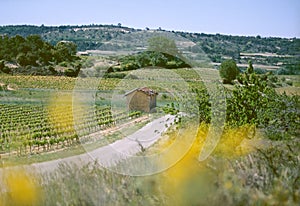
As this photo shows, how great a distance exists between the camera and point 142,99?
2783 cm

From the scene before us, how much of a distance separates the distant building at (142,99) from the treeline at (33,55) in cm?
1930

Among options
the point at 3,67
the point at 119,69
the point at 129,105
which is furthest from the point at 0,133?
the point at 3,67

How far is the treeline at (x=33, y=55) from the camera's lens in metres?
46.9

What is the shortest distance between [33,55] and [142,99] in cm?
2505

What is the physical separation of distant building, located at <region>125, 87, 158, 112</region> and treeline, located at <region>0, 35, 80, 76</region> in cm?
1930

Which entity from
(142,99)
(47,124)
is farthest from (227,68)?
(47,124)

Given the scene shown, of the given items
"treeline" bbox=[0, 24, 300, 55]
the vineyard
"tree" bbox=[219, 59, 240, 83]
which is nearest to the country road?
the vineyard

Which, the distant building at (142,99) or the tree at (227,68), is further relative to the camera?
the distant building at (142,99)

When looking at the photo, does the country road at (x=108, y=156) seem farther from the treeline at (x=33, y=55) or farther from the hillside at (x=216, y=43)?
the treeline at (x=33, y=55)

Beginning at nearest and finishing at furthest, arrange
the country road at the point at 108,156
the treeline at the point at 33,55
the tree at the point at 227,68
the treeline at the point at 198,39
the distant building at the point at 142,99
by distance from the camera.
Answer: the country road at the point at 108,156
the tree at the point at 227,68
the treeline at the point at 198,39
the distant building at the point at 142,99
the treeline at the point at 33,55

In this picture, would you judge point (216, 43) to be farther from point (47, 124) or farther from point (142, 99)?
point (47, 124)

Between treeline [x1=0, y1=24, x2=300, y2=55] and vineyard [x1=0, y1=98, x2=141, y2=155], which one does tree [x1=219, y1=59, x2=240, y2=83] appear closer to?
treeline [x1=0, y1=24, x2=300, y2=55]

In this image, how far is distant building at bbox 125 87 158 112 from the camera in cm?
2630

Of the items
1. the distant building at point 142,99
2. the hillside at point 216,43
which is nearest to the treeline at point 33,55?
the hillside at point 216,43
